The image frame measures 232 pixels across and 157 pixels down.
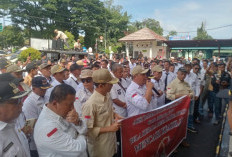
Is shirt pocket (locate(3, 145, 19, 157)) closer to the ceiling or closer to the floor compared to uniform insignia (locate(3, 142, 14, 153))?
closer to the floor

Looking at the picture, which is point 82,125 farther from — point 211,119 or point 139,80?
point 211,119

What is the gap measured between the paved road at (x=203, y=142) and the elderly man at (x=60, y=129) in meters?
3.11

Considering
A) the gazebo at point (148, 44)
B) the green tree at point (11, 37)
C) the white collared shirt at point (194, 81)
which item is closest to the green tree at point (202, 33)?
the gazebo at point (148, 44)

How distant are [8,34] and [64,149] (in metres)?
43.9

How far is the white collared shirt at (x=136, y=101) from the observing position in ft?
10.5

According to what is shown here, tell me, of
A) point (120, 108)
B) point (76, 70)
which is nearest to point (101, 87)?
point (120, 108)

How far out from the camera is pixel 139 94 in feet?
11.1

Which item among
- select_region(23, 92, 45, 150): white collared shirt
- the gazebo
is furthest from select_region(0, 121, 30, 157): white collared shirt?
the gazebo

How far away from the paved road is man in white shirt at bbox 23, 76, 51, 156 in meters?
3.06

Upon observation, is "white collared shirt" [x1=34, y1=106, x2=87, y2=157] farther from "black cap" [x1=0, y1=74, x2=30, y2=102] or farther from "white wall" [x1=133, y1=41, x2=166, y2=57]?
"white wall" [x1=133, y1=41, x2=166, y2=57]

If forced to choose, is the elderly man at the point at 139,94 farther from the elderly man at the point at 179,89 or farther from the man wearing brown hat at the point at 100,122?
the elderly man at the point at 179,89

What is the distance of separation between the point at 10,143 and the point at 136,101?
2.04 metres

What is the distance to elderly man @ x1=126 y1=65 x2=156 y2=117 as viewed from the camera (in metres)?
3.19

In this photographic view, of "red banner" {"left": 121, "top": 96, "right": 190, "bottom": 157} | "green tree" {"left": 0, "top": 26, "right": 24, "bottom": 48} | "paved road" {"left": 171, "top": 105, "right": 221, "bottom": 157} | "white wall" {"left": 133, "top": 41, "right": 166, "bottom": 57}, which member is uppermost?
"green tree" {"left": 0, "top": 26, "right": 24, "bottom": 48}
